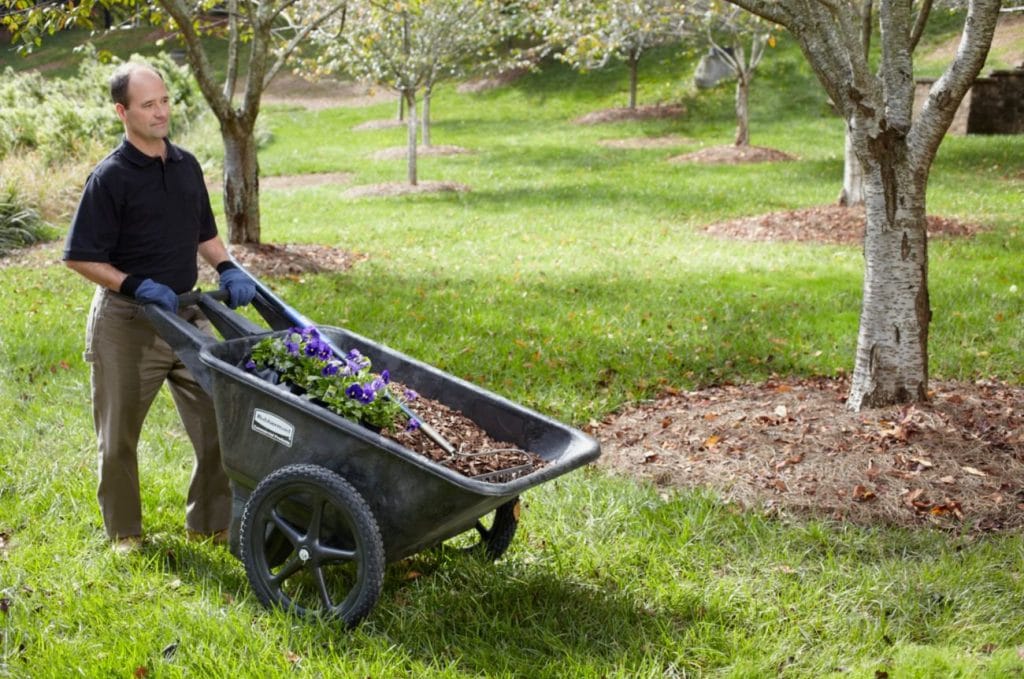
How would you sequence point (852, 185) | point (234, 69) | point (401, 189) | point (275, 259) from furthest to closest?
point (401, 189), point (852, 185), point (234, 69), point (275, 259)

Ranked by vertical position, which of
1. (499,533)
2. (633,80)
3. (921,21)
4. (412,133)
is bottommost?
(499,533)

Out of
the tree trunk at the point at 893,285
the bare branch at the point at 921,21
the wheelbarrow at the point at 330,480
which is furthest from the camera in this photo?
the bare branch at the point at 921,21

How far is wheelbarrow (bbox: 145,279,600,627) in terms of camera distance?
3551 mm

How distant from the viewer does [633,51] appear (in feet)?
99.0

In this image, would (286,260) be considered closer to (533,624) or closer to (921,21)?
(921,21)

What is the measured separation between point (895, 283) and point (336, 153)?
68.4 ft

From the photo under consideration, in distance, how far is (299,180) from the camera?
68.1 feet

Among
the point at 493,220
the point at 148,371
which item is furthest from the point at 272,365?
the point at 493,220

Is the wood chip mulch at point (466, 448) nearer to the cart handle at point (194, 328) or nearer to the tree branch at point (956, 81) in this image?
the cart handle at point (194, 328)

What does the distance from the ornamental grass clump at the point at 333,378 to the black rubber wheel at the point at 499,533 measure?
610mm

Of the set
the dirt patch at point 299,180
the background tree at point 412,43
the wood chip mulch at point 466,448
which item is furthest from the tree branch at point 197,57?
the dirt patch at point 299,180

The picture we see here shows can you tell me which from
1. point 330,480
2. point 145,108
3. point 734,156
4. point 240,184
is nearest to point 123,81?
point 145,108

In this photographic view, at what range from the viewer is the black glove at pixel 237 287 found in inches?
170

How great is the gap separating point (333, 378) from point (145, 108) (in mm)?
1354
